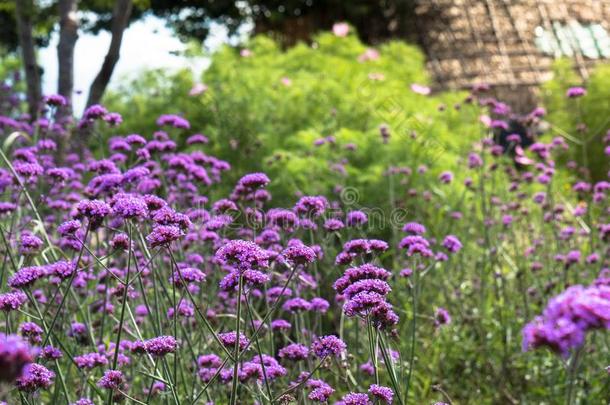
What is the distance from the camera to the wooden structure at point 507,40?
15227 mm

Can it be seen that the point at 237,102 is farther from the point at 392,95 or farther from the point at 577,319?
the point at 577,319

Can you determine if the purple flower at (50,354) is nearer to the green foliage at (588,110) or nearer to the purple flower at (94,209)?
the purple flower at (94,209)

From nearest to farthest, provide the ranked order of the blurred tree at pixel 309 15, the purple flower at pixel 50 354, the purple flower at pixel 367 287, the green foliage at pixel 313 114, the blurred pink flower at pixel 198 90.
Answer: the purple flower at pixel 367 287
the purple flower at pixel 50 354
the green foliage at pixel 313 114
the blurred pink flower at pixel 198 90
the blurred tree at pixel 309 15

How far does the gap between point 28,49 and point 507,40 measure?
34.9ft

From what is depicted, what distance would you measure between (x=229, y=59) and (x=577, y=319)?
9.85 meters

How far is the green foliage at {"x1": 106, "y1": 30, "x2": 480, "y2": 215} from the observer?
705 centimetres

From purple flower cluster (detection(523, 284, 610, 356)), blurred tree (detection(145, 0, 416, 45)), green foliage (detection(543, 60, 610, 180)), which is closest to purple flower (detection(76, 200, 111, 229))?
purple flower cluster (detection(523, 284, 610, 356))

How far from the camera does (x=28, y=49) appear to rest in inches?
330

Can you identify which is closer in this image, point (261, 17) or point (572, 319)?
point (572, 319)

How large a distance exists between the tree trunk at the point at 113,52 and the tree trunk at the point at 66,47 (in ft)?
1.43

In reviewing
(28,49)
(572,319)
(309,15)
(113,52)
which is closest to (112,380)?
(572,319)

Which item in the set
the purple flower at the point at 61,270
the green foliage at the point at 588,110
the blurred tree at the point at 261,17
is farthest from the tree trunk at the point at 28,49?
the green foliage at the point at 588,110

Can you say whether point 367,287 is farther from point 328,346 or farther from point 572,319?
point 572,319

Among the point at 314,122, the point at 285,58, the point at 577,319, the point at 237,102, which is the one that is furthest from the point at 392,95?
the point at 577,319
